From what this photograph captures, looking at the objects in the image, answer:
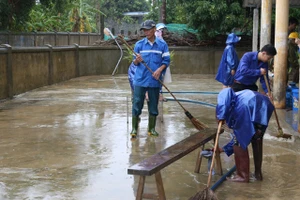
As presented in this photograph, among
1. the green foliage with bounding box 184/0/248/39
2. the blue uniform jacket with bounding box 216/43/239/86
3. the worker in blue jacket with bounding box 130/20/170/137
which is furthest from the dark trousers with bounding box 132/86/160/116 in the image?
the green foliage with bounding box 184/0/248/39

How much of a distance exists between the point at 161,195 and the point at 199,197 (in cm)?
37

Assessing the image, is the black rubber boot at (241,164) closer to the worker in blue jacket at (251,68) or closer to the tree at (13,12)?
the worker in blue jacket at (251,68)

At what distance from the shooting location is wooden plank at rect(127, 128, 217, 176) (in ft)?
15.8

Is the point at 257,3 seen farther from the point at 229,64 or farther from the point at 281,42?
the point at 229,64

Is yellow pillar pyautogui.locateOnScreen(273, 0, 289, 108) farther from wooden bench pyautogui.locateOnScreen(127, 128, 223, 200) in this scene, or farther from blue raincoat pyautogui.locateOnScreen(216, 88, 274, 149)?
blue raincoat pyautogui.locateOnScreen(216, 88, 274, 149)

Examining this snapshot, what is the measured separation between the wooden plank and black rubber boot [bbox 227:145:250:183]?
0.38 metres

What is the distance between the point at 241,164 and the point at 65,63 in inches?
570

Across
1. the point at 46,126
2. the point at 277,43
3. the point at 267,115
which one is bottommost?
the point at 46,126

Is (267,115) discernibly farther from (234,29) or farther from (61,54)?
(234,29)

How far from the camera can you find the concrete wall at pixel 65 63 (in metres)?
14.2

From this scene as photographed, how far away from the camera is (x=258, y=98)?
6.05 m

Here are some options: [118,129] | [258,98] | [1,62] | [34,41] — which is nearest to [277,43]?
[118,129]

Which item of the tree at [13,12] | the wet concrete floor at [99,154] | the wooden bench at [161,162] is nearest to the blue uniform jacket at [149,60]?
the wet concrete floor at [99,154]

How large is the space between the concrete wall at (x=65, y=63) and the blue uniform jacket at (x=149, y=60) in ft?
19.8
